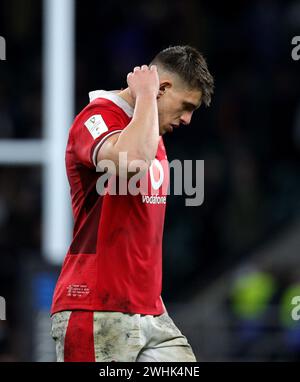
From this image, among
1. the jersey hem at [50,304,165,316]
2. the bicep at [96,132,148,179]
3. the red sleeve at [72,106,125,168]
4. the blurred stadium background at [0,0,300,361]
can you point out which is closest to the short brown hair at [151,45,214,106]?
the red sleeve at [72,106,125,168]

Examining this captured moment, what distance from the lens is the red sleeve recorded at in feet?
17.2

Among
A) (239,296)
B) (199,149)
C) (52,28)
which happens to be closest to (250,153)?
(199,149)

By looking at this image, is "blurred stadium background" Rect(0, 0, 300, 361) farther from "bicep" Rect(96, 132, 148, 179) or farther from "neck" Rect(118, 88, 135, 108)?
"bicep" Rect(96, 132, 148, 179)

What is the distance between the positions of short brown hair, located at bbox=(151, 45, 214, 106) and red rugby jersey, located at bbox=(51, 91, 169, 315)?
0.27m

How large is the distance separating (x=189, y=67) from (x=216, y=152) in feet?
27.5

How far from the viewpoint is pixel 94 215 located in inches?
212

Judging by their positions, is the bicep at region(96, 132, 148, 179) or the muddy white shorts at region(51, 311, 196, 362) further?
the muddy white shorts at region(51, 311, 196, 362)

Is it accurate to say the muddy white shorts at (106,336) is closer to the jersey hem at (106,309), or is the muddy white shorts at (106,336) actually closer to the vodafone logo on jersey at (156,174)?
the jersey hem at (106,309)

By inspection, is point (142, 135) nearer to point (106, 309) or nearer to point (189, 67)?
point (189, 67)

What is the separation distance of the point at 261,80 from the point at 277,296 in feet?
9.64

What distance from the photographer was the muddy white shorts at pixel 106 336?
17.5ft

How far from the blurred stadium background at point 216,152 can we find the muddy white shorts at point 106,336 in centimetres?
625

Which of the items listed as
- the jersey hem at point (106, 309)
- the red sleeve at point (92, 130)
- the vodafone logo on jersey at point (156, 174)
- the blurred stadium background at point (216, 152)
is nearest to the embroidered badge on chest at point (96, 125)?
the red sleeve at point (92, 130)
